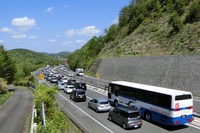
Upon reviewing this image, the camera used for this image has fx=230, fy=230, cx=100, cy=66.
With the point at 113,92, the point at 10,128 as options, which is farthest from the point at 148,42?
the point at 10,128

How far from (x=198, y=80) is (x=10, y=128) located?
25983 mm

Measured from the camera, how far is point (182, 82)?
35.5 metres

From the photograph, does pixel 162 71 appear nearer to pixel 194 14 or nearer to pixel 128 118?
pixel 194 14

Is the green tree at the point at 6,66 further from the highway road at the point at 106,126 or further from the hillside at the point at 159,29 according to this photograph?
the highway road at the point at 106,126

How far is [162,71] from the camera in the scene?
136ft

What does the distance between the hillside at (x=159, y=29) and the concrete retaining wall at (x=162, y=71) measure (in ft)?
12.2

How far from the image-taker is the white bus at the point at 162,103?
17188mm

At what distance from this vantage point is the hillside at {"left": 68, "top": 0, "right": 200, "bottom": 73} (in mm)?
46938

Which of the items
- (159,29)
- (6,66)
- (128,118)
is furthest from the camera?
(159,29)

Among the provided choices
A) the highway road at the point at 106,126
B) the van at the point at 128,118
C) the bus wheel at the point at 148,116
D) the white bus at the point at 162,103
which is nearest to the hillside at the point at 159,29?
the white bus at the point at 162,103

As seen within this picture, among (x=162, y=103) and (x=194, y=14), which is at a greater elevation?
(x=194, y=14)

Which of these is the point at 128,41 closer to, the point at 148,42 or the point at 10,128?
the point at 148,42

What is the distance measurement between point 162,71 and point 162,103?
24338mm

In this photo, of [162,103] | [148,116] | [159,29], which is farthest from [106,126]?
[159,29]
